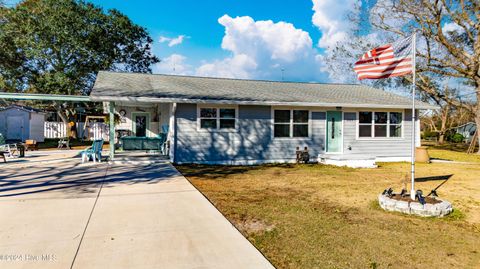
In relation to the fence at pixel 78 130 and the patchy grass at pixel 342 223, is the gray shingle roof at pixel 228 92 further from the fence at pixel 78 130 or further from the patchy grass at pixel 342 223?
the fence at pixel 78 130

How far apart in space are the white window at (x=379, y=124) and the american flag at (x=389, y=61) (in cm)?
709

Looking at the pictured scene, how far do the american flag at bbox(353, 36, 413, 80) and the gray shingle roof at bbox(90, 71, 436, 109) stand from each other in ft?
16.9

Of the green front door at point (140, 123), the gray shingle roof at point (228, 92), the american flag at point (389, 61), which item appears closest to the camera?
the american flag at point (389, 61)

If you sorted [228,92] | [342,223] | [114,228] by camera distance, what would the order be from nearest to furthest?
[114,228] → [342,223] → [228,92]

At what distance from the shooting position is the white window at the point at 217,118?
1170 centimetres

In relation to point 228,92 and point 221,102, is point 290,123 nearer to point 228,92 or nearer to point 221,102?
point 228,92

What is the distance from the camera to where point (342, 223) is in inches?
189

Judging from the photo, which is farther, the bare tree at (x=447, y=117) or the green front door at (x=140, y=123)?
the bare tree at (x=447, y=117)

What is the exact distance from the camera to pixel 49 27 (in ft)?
69.4

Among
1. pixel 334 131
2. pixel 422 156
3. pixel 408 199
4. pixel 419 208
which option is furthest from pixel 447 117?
pixel 419 208

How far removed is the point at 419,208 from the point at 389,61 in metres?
3.22

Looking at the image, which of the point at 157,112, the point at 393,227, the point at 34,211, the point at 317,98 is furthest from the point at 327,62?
the point at 34,211

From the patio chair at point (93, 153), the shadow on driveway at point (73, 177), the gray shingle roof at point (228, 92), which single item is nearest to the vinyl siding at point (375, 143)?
the gray shingle roof at point (228, 92)

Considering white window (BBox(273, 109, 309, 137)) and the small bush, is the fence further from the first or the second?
the small bush
